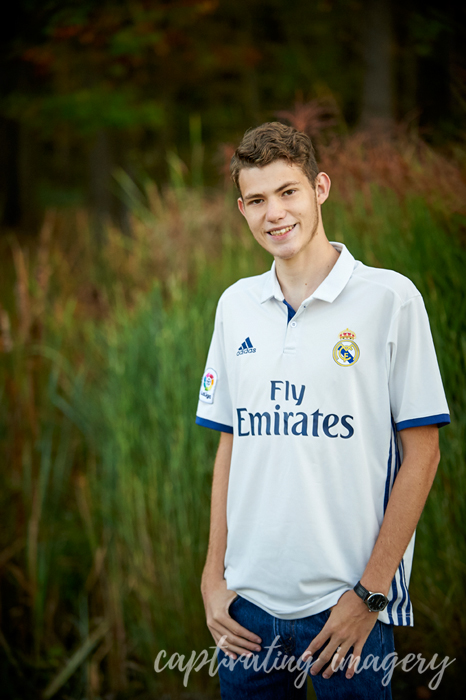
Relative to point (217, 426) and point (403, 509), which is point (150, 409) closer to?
point (217, 426)

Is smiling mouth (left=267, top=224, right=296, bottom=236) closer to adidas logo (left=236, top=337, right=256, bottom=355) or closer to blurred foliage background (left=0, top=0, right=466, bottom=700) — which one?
adidas logo (left=236, top=337, right=256, bottom=355)

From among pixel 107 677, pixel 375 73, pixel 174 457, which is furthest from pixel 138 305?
pixel 375 73

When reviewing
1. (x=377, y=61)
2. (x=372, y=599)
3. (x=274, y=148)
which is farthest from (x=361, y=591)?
(x=377, y=61)

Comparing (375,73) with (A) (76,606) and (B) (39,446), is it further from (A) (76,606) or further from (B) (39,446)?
(A) (76,606)

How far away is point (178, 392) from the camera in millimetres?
2760

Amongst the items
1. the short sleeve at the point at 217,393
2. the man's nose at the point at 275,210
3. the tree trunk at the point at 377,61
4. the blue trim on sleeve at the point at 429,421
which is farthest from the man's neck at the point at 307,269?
the tree trunk at the point at 377,61

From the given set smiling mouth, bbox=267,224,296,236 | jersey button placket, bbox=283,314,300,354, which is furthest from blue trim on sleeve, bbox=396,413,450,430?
smiling mouth, bbox=267,224,296,236

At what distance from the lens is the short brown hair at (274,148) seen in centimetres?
142

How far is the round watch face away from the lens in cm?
129

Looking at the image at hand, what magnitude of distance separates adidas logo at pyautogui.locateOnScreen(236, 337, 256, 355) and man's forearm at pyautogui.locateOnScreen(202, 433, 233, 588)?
0.28 metres

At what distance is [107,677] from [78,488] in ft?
3.20

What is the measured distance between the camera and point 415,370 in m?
1.33

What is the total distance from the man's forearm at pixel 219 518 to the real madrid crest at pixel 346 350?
0.45 metres

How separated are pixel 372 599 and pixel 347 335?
1.91 ft
